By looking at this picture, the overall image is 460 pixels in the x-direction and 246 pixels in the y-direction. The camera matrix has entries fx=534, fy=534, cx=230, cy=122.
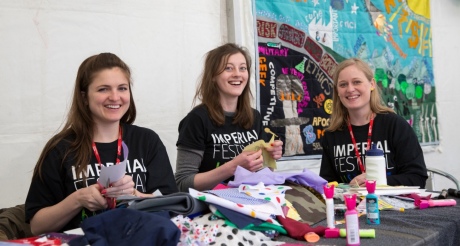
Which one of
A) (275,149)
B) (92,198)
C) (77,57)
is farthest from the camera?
(77,57)

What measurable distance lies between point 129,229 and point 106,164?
691mm

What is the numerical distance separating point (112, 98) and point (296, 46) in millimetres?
2198

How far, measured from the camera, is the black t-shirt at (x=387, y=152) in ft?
8.14

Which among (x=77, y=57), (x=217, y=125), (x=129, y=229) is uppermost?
(x=77, y=57)

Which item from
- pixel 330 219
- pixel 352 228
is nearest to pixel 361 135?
pixel 330 219

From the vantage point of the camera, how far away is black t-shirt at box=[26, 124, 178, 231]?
1908 mm

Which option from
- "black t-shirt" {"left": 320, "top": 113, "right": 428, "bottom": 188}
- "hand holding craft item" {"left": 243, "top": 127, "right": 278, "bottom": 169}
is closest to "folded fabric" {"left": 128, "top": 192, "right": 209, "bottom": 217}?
"hand holding craft item" {"left": 243, "top": 127, "right": 278, "bottom": 169}

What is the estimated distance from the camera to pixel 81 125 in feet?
6.61

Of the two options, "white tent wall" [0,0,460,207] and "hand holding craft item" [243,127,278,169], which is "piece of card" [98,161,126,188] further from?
"white tent wall" [0,0,460,207]

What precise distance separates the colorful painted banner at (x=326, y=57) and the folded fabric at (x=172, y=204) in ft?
6.99

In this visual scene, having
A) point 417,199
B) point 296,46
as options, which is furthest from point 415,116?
point 417,199

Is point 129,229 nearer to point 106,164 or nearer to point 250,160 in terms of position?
point 106,164

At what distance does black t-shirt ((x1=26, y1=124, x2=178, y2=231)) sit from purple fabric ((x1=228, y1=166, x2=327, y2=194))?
0.33 m

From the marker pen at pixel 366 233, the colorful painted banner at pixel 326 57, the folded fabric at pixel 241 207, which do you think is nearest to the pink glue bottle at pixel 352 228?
the marker pen at pixel 366 233
